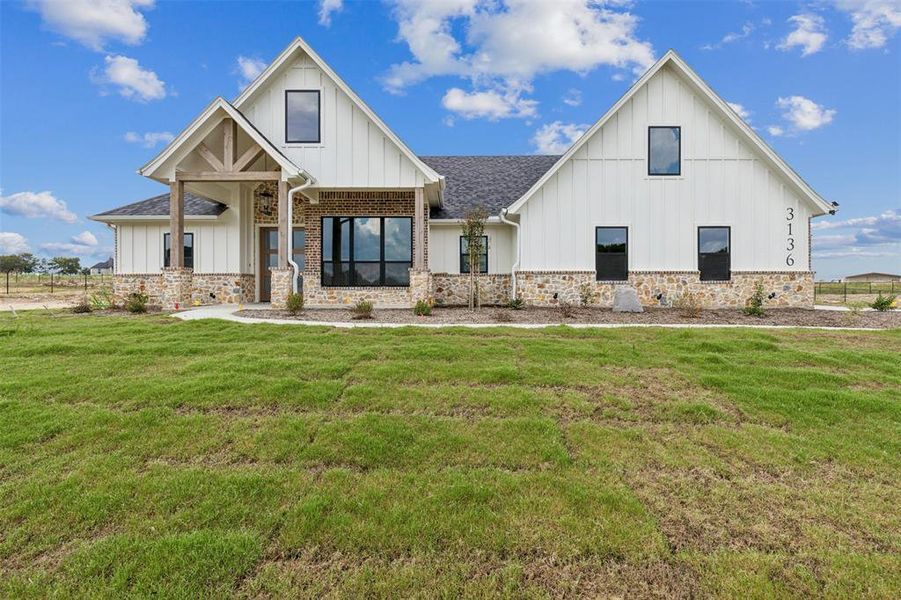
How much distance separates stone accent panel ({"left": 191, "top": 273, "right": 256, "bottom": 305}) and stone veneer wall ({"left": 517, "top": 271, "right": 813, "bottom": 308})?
9649 millimetres

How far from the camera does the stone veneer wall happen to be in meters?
14.1

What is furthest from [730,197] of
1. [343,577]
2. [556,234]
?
[343,577]

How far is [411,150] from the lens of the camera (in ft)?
44.1

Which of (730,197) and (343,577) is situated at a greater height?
(730,197)

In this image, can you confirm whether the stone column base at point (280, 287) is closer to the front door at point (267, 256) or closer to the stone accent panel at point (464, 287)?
the front door at point (267, 256)

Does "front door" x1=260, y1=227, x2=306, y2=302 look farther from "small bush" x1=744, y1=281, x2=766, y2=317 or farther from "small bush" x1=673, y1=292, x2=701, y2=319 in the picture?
"small bush" x1=744, y1=281, x2=766, y2=317

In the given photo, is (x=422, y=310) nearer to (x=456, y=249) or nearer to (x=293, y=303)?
(x=293, y=303)

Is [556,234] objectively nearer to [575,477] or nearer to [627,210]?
[627,210]

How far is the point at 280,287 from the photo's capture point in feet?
42.3

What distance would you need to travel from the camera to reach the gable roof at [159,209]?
15477 mm

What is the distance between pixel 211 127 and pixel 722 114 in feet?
50.4

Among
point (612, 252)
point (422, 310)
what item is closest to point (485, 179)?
point (612, 252)

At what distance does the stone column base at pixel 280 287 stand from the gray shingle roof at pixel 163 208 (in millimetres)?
4573

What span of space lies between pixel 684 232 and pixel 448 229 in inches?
304
